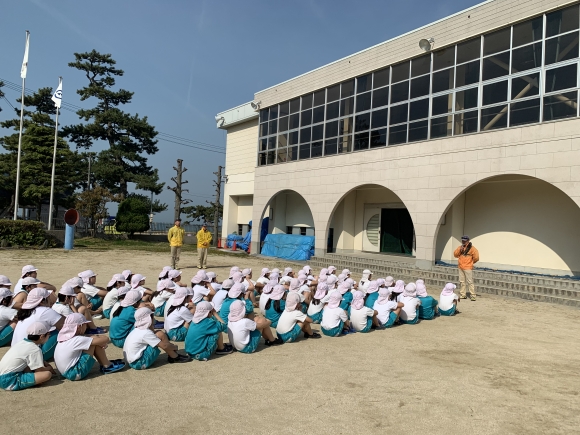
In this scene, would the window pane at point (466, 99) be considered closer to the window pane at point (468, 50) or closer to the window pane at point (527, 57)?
the window pane at point (468, 50)

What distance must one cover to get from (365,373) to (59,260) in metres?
14.1

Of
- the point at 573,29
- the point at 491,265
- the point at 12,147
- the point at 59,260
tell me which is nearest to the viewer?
the point at 573,29

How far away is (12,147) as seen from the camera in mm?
28938

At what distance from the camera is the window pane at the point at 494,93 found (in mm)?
12773

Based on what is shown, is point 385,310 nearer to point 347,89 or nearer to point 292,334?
point 292,334

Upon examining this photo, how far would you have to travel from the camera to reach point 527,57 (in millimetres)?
12312

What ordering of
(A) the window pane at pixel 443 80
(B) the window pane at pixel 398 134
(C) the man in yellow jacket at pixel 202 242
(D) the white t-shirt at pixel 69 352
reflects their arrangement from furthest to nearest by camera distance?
(B) the window pane at pixel 398 134 < (C) the man in yellow jacket at pixel 202 242 < (A) the window pane at pixel 443 80 < (D) the white t-shirt at pixel 69 352

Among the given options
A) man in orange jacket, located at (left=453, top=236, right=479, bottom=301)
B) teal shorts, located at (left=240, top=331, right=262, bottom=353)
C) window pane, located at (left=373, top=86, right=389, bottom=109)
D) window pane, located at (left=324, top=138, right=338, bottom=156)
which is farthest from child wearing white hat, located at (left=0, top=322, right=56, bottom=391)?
window pane, located at (left=324, top=138, right=338, bottom=156)

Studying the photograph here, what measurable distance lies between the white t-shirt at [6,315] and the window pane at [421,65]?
1387 centimetres

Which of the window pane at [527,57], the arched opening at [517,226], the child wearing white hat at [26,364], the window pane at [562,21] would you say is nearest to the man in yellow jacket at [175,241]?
the arched opening at [517,226]

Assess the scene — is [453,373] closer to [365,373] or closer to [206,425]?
[365,373]

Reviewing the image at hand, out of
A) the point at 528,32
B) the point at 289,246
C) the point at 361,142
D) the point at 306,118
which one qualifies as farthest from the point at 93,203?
the point at 528,32

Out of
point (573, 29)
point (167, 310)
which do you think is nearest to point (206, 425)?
point (167, 310)

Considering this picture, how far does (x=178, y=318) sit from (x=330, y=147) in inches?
537
